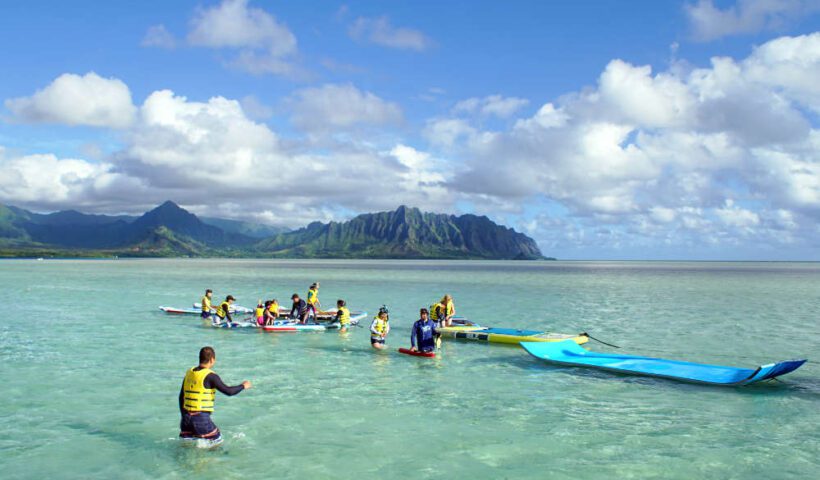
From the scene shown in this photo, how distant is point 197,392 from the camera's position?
13.2 metres

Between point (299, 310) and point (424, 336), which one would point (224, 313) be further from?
point (424, 336)

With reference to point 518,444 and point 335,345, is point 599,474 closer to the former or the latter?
point 518,444

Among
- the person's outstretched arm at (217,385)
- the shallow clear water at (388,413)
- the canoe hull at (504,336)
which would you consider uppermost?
the person's outstretched arm at (217,385)

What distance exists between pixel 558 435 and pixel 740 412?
7.32m

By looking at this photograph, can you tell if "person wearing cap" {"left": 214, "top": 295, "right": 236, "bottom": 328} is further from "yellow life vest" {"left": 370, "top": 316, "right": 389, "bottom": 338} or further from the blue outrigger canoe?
the blue outrigger canoe

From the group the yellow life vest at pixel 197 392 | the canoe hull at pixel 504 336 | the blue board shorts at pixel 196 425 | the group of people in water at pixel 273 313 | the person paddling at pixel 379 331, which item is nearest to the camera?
the yellow life vest at pixel 197 392

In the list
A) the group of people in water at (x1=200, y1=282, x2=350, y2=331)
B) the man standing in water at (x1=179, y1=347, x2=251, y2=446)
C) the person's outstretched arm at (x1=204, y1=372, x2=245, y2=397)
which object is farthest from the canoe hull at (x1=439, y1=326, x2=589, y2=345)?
the person's outstretched arm at (x1=204, y1=372, x2=245, y2=397)

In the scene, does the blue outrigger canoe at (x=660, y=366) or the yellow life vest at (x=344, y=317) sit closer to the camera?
the blue outrigger canoe at (x=660, y=366)

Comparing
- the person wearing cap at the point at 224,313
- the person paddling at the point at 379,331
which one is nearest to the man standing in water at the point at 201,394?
the person paddling at the point at 379,331

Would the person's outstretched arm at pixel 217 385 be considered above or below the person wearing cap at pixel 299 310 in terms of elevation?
above

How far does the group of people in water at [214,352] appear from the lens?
1305 cm

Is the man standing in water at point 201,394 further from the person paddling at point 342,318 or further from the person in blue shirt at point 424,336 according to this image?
the person paddling at point 342,318

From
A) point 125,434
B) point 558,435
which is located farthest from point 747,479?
point 125,434

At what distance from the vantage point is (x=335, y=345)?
32438 millimetres
